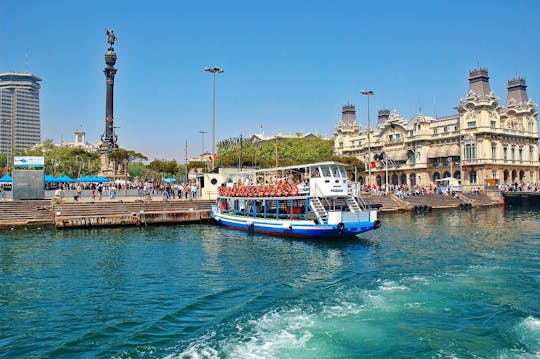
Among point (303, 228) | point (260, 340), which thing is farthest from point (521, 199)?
point (260, 340)

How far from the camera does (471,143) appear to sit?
99062 millimetres

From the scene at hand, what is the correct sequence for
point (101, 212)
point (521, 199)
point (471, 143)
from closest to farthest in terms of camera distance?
point (101, 212) → point (521, 199) → point (471, 143)

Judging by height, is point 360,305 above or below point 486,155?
below

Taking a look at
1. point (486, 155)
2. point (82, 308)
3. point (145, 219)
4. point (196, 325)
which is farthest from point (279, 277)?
point (486, 155)

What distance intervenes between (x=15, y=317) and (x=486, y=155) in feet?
319

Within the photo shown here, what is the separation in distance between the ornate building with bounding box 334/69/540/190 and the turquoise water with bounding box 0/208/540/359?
67004 millimetres

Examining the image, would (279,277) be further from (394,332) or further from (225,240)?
(225,240)

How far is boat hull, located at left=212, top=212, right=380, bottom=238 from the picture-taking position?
33.5 m

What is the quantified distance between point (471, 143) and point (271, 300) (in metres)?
92.2

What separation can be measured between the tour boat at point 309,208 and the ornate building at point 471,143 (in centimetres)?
5382

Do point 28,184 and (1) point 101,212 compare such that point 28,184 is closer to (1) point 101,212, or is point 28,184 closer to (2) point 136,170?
(1) point 101,212

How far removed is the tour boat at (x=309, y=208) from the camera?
33.8 meters

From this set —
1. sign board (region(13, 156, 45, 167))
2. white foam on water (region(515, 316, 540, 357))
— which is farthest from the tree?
white foam on water (region(515, 316, 540, 357))

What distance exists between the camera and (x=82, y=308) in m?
17.5
